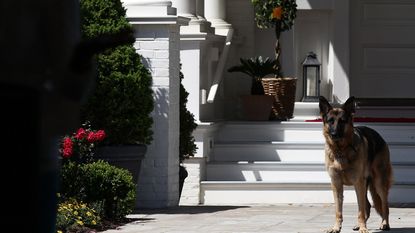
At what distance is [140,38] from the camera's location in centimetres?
1092

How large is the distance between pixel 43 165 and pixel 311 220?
870 centimetres

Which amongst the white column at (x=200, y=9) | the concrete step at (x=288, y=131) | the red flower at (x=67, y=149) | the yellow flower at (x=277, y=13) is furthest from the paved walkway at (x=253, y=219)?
the white column at (x=200, y=9)

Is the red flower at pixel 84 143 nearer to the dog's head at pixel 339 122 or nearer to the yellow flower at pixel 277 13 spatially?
the dog's head at pixel 339 122

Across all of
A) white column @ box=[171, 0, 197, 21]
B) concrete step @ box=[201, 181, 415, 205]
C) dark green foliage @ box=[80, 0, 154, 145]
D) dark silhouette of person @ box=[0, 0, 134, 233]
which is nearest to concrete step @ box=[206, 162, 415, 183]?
concrete step @ box=[201, 181, 415, 205]

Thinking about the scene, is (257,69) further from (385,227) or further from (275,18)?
(385,227)

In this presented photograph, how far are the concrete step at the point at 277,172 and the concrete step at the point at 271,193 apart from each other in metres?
0.21

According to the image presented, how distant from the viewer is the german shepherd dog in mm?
8518

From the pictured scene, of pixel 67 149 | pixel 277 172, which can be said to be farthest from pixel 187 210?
pixel 67 149

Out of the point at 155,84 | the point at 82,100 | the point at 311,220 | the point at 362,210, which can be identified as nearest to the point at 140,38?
the point at 155,84

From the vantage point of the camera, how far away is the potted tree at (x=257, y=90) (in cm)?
1379

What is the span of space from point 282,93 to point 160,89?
10.6ft

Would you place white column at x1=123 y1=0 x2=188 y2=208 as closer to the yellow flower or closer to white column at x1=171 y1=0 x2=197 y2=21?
white column at x1=171 y1=0 x2=197 y2=21

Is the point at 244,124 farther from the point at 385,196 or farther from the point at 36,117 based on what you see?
the point at 36,117

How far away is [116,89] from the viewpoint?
10320 mm
